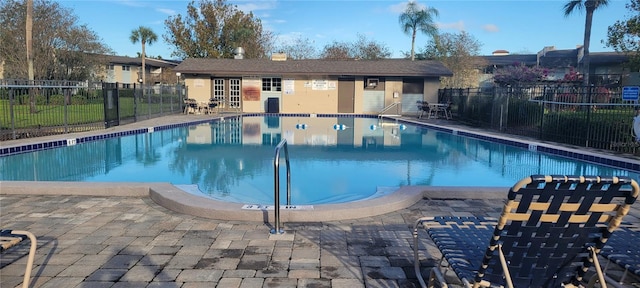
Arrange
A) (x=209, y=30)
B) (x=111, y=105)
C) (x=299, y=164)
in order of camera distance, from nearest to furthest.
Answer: (x=299, y=164)
(x=111, y=105)
(x=209, y=30)

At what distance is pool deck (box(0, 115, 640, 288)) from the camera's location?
2.83 m

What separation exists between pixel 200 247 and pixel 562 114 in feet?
35.1

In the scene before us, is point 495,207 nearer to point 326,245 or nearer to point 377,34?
point 326,245

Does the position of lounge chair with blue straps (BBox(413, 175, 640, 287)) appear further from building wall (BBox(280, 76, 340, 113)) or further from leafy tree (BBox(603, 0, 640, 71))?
building wall (BBox(280, 76, 340, 113))

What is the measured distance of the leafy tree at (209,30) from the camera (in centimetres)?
3234

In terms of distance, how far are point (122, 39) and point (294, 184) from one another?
39596 millimetres

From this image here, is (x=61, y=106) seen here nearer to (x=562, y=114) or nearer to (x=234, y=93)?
(x=234, y=93)

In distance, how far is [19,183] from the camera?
204 inches

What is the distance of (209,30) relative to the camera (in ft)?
107

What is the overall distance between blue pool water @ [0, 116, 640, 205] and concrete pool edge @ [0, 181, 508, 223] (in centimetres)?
84

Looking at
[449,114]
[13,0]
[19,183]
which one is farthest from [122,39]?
[19,183]

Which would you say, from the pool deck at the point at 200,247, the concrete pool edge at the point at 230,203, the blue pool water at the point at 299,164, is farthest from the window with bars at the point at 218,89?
the pool deck at the point at 200,247

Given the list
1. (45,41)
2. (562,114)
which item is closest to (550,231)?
(562,114)

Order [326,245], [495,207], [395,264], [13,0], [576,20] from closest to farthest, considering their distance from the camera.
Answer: [395,264]
[326,245]
[495,207]
[13,0]
[576,20]
